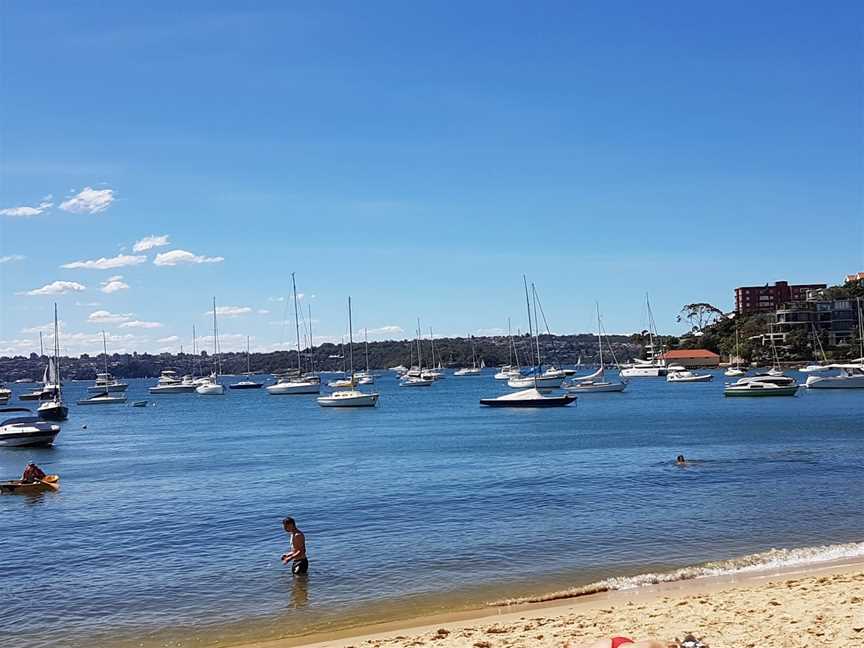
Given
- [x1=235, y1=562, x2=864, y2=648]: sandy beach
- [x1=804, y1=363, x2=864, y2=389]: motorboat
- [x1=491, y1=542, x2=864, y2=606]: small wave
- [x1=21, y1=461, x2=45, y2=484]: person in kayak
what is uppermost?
[x1=21, y1=461, x2=45, y2=484]: person in kayak

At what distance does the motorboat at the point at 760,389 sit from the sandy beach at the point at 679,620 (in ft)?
272

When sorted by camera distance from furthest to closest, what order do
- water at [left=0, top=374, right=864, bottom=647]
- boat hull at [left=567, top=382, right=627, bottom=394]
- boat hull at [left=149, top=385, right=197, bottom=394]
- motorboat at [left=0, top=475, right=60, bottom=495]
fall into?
boat hull at [left=149, top=385, right=197, bottom=394], boat hull at [left=567, top=382, right=627, bottom=394], motorboat at [left=0, top=475, right=60, bottom=495], water at [left=0, top=374, right=864, bottom=647]

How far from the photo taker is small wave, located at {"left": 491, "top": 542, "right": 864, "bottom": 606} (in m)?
17.1

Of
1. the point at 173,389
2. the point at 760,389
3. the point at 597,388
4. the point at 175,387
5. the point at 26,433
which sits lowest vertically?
the point at 760,389

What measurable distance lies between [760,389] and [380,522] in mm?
80017

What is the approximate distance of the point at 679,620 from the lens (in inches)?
542

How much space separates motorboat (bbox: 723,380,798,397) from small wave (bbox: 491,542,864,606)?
78.4 m

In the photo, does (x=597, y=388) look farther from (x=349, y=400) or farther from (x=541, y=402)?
(x=349, y=400)

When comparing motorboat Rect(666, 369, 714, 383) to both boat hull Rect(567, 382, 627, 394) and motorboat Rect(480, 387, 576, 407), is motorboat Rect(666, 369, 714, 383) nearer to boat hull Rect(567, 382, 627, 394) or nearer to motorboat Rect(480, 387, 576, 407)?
boat hull Rect(567, 382, 627, 394)

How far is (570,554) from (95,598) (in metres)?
11.0

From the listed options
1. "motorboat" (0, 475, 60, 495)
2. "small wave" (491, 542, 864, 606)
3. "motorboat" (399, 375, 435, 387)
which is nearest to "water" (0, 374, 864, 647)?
"small wave" (491, 542, 864, 606)

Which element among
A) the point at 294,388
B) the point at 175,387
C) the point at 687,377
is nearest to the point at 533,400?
the point at 294,388

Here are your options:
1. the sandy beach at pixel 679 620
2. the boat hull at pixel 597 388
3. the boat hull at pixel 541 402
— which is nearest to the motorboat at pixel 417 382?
the boat hull at pixel 597 388

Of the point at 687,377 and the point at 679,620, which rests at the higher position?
the point at 679,620
